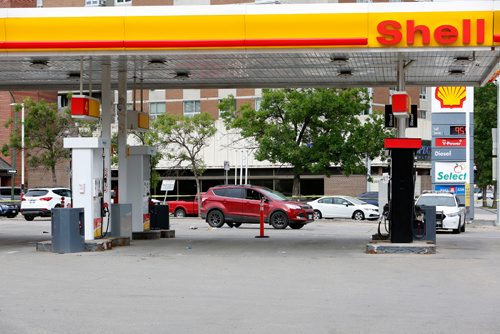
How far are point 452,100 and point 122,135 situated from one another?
19.6 metres

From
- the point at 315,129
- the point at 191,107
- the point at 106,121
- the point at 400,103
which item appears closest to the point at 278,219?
the point at 106,121

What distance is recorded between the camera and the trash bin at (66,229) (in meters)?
18.9

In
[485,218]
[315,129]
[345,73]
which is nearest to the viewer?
[345,73]

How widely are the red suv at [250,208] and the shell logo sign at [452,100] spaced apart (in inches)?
395

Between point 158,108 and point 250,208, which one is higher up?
point 158,108

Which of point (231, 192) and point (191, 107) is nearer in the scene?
point (231, 192)

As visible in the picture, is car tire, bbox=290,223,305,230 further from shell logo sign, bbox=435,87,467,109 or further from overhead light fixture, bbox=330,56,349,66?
overhead light fixture, bbox=330,56,349,66

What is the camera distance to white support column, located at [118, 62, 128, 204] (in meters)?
22.4

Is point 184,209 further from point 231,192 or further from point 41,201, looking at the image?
point 231,192

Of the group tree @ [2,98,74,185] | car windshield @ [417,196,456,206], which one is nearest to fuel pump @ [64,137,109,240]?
car windshield @ [417,196,456,206]

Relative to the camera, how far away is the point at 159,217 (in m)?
25.1

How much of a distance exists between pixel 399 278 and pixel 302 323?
195 inches

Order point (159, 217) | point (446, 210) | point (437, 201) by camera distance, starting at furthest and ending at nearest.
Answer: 1. point (437, 201)
2. point (446, 210)
3. point (159, 217)

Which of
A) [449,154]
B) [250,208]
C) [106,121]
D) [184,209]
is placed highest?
[106,121]
